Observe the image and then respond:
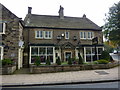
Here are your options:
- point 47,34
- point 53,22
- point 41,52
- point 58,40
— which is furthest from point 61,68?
point 53,22

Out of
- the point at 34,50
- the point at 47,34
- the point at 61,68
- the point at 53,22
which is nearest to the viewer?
the point at 61,68

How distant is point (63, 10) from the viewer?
803 inches

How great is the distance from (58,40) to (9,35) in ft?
24.6

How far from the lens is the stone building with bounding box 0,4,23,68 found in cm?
1209

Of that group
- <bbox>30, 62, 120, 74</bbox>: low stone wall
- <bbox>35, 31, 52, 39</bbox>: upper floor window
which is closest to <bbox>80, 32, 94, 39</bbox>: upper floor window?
<bbox>35, 31, 52, 39</bbox>: upper floor window

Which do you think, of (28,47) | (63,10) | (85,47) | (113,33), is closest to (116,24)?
(113,33)

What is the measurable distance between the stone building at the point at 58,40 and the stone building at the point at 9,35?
2.47 metres

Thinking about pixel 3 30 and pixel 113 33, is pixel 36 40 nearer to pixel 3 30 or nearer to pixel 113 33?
pixel 3 30

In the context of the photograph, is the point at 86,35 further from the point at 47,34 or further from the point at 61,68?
the point at 61,68

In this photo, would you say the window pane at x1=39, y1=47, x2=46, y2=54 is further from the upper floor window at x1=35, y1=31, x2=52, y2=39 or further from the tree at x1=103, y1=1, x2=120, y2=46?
the tree at x1=103, y1=1, x2=120, y2=46

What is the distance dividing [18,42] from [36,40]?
3.71m

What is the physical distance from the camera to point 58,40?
1653 centimetres

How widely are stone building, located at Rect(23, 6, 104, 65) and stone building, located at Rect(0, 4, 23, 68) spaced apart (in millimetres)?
2468

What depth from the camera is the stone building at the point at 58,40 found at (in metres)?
15.1
